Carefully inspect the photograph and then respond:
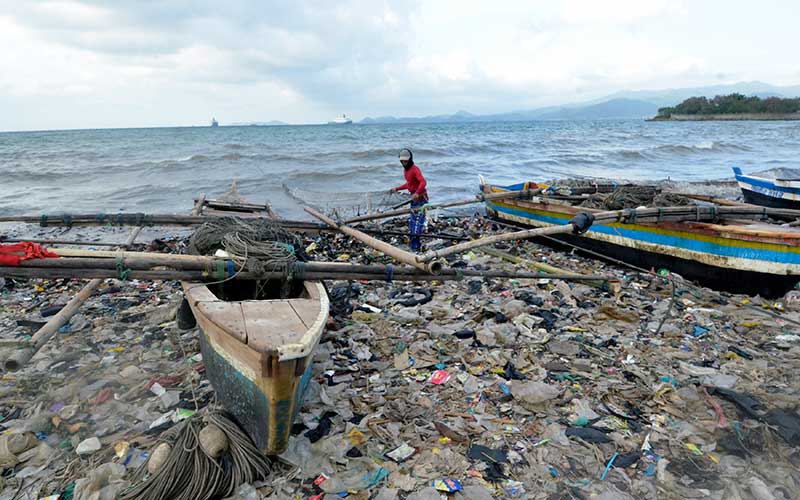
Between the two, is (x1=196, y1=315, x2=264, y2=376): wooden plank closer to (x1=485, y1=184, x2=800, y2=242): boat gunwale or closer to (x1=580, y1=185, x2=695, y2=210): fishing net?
(x1=485, y1=184, x2=800, y2=242): boat gunwale

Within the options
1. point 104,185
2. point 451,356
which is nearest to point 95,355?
point 451,356

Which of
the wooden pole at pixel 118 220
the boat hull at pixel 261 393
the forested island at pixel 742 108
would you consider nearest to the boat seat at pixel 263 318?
the boat hull at pixel 261 393

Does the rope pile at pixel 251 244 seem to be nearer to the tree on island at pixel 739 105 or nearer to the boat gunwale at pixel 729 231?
the boat gunwale at pixel 729 231

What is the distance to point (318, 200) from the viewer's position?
53.7 feet

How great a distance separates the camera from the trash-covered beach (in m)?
3.26

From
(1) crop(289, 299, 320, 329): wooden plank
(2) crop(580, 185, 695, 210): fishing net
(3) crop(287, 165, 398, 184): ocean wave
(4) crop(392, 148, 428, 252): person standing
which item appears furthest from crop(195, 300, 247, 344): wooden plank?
(3) crop(287, 165, 398, 184): ocean wave

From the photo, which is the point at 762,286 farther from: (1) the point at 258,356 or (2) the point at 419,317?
(1) the point at 258,356

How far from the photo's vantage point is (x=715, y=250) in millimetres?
6574

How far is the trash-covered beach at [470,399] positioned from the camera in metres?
3.26

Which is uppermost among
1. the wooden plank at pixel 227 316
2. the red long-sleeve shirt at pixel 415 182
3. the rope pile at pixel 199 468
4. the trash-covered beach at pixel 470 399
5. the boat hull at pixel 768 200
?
the red long-sleeve shirt at pixel 415 182

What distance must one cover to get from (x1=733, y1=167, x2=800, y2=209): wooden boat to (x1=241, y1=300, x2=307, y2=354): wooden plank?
1247 cm

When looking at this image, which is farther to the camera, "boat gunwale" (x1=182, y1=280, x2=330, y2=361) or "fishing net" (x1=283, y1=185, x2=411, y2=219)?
"fishing net" (x1=283, y1=185, x2=411, y2=219)

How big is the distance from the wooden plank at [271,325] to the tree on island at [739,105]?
94.6 meters

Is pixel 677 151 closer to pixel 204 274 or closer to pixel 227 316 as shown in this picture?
pixel 204 274
